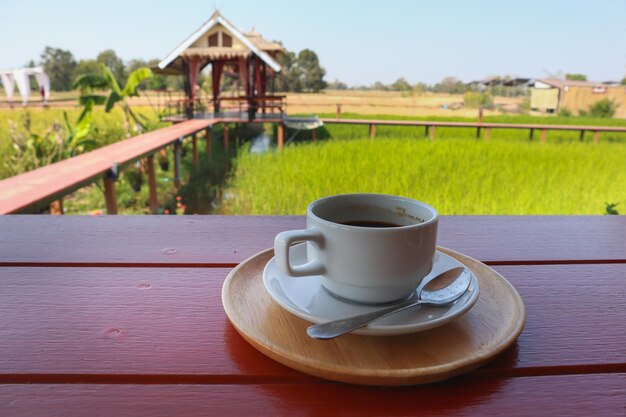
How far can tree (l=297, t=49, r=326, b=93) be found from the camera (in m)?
35.1

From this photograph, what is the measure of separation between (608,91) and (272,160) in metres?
21.8

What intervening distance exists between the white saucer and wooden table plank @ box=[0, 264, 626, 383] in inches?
1.8

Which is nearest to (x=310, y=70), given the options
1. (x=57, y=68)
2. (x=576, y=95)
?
(x=57, y=68)

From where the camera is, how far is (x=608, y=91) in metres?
20.9

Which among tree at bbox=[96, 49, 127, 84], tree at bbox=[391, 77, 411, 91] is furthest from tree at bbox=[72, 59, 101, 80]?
tree at bbox=[391, 77, 411, 91]

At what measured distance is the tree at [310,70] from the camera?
35.1 metres

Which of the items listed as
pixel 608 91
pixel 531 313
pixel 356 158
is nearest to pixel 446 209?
pixel 356 158

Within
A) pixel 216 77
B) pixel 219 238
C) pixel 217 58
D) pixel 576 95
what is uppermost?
pixel 217 58

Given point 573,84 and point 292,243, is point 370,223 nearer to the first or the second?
point 292,243

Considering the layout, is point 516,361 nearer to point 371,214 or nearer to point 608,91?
point 371,214

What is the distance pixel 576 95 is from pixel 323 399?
997 inches

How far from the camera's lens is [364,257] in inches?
14.2

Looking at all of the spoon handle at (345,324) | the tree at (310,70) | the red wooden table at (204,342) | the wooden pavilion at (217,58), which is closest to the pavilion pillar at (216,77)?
the wooden pavilion at (217,58)

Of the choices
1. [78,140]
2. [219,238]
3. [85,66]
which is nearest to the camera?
[219,238]
